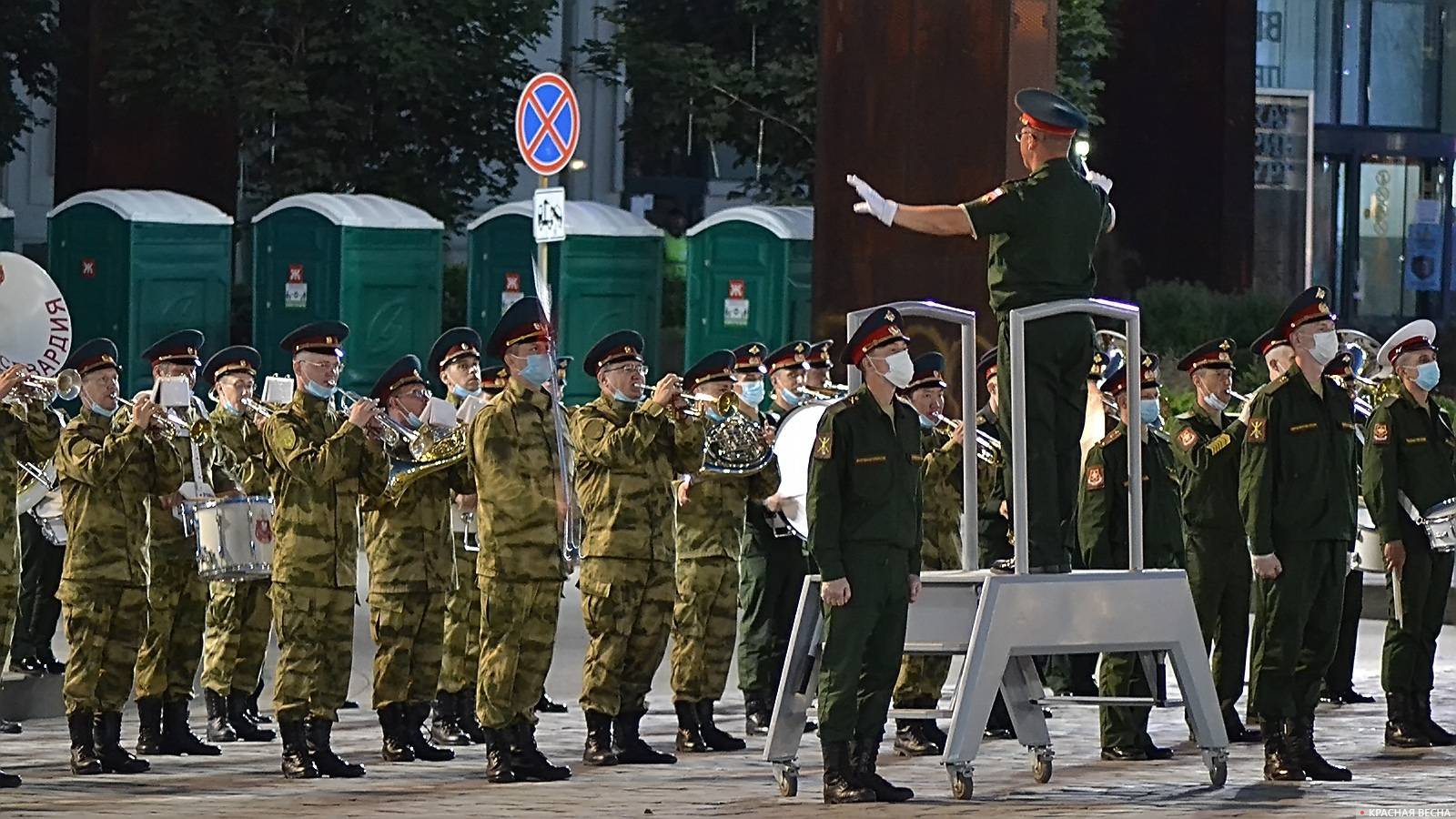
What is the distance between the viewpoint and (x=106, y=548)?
13.3m

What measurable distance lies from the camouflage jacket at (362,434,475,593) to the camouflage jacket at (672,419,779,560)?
4.30 feet

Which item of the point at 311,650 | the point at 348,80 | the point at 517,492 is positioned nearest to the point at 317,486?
the point at 311,650

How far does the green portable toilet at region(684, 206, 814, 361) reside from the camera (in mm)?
26031

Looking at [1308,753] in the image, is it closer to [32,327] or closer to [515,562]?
[515,562]

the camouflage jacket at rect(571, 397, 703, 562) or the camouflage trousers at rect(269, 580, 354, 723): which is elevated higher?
the camouflage jacket at rect(571, 397, 703, 562)

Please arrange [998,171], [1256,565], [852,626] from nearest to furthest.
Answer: [852,626], [1256,565], [998,171]

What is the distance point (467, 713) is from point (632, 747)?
4.03ft

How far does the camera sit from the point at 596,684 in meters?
13.2

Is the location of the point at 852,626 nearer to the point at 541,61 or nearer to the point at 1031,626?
the point at 1031,626

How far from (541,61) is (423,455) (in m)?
27.8

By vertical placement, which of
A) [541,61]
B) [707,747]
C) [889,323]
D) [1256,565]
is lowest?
[707,747]

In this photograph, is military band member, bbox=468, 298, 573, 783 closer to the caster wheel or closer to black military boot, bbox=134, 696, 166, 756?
the caster wheel

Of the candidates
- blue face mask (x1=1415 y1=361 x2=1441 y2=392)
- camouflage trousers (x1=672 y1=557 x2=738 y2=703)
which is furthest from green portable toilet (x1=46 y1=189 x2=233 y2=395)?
blue face mask (x1=1415 y1=361 x2=1441 y2=392)

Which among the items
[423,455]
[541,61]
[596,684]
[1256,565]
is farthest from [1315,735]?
[541,61]
